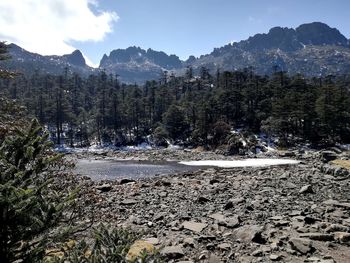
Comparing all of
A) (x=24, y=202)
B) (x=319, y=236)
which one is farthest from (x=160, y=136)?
(x=24, y=202)

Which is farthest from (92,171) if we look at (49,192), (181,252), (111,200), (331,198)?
(49,192)

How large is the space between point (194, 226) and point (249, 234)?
298cm

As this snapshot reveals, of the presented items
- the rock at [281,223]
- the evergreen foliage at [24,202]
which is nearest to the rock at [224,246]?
the rock at [281,223]

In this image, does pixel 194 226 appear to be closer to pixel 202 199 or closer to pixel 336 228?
pixel 202 199

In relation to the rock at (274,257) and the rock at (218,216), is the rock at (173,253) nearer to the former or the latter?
the rock at (274,257)

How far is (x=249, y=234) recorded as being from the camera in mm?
15500

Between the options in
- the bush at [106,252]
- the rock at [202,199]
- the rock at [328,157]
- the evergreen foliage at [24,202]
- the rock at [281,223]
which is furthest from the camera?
the rock at [328,157]

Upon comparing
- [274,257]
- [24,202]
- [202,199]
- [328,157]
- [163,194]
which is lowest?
[328,157]

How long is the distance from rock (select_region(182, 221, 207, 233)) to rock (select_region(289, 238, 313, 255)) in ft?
13.9

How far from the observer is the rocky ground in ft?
46.3

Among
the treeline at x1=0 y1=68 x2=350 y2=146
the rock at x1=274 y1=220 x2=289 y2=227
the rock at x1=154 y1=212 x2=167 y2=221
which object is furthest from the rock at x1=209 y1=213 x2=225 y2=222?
the treeline at x1=0 y1=68 x2=350 y2=146

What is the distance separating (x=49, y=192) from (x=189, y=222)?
12.9 meters

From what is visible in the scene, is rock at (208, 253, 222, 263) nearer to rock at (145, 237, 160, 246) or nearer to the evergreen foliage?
rock at (145, 237, 160, 246)

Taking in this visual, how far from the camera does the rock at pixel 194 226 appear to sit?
17141 mm
